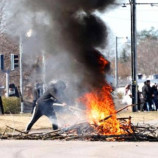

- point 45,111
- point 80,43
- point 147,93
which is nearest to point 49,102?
point 45,111

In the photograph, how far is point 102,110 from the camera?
17641mm

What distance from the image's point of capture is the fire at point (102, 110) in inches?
668

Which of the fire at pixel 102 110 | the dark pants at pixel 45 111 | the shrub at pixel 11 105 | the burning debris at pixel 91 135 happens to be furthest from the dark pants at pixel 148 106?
the burning debris at pixel 91 135

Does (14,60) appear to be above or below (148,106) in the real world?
above

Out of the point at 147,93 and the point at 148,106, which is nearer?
the point at 147,93
